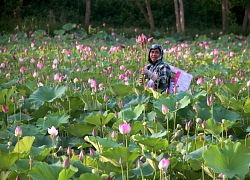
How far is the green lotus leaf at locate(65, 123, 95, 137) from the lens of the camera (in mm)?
2945

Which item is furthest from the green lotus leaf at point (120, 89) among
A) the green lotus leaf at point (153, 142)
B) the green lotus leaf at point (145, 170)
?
the green lotus leaf at point (145, 170)

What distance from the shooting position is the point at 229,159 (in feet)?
6.95

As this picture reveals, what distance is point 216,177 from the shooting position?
7.27 ft

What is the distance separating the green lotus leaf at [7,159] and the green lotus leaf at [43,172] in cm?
21

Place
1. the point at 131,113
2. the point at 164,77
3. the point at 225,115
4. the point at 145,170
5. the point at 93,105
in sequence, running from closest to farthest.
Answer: the point at 145,170 → the point at 131,113 → the point at 225,115 → the point at 93,105 → the point at 164,77

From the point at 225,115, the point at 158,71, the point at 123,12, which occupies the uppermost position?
the point at 123,12

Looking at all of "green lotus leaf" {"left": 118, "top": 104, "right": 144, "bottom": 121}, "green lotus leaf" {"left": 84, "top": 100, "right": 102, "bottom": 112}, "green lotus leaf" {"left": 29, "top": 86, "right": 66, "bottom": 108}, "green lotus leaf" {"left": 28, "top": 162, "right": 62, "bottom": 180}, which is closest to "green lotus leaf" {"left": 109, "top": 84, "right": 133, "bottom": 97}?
"green lotus leaf" {"left": 84, "top": 100, "right": 102, "bottom": 112}

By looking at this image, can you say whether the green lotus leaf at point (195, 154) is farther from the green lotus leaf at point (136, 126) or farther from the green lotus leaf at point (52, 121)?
the green lotus leaf at point (52, 121)

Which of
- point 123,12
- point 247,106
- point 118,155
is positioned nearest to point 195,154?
point 118,155

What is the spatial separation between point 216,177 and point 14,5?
15.1 meters

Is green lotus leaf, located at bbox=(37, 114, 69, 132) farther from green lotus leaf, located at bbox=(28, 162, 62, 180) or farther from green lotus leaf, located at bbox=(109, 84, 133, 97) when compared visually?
green lotus leaf, located at bbox=(28, 162, 62, 180)

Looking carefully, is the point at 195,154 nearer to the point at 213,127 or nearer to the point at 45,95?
the point at 213,127

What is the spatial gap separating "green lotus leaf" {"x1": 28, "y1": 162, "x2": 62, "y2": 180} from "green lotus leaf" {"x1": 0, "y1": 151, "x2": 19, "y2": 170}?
0.69 ft

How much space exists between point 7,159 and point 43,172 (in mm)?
278
